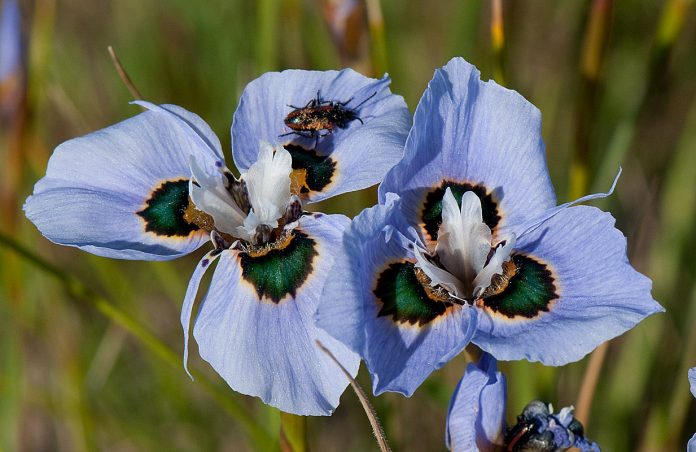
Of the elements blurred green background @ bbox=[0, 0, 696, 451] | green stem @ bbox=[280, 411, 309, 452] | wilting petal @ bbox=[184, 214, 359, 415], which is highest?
wilting petal @ bbox=[184, 214, 359, 415]

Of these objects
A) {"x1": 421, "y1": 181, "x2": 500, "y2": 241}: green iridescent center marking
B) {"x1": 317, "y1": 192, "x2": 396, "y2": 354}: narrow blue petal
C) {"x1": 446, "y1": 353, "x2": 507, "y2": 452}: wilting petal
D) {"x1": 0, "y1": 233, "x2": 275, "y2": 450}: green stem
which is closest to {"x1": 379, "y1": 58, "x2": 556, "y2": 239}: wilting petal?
{"x1": 421, "y1": 181, "x2": 500, "y2": 241}: green iridescent center marking

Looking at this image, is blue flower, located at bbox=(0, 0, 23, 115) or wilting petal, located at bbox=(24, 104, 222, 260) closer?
wilting petal, located at bbox=(24, 104, 222, 260)

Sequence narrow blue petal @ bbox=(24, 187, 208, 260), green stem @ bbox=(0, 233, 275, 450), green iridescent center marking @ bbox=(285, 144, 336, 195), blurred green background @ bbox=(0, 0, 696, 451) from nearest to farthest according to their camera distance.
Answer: narrow blue petal @ bbox=(24, 187, 208, 260)
green iridescent center marking @ bbox=(285, 144, 336, 195)
green stem @ bbox=(0, 233, 275, 450)
blurred green background @ bbox=(0, 0, 696, 451)

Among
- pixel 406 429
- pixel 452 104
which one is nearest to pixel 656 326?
pixel 406 429

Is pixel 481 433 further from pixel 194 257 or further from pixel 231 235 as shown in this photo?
pixel 194 257

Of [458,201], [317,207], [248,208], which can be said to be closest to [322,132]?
[248,208]

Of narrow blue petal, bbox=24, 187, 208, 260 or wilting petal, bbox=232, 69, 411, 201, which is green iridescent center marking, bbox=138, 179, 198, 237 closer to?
narrow blue petal, bbox=24, 187, 208, 260

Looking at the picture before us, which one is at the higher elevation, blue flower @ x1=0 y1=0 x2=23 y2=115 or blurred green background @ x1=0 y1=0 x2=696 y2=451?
blue flower @ x1=0 y1=0 x2=23 y2=115

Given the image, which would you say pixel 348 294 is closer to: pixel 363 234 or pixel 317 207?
pixel 363 234
